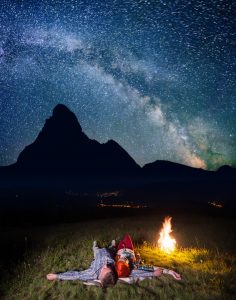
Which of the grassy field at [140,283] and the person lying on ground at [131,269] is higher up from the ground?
the person lying on ground at [131,269]

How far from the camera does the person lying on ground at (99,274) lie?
9.42 metres

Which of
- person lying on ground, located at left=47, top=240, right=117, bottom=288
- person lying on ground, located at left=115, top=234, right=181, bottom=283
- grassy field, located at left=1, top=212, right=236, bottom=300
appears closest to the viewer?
grassy field, located at left=1, top=212, right=236, bottom=300

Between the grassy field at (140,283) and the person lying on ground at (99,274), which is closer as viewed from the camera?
the grassy field at (140,283)

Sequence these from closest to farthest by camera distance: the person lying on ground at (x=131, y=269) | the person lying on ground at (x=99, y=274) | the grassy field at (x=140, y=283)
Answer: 1. the grassy field at (x=140, y=283)
2. the person lying on ground at (x=99, y=274)
3. the person lying on ground at (x=131, y=269)

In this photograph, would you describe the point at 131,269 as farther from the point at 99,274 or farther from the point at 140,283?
the point at 99,274

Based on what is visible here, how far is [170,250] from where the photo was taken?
1433 centimetres

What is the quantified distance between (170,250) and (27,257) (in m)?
6.65

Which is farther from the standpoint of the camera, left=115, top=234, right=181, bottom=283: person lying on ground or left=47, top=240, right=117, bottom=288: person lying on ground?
left=115, top=234, right=181, bottom=283: person lying on ground

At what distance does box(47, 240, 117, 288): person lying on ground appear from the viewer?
30.9 feet

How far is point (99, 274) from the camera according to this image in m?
9.85

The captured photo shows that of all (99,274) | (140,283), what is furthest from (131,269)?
(99,274)

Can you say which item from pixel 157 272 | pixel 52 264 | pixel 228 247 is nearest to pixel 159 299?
pixel 157 272

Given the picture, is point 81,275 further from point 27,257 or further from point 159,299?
point 27,257

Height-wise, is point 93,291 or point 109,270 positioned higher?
point 109,270
